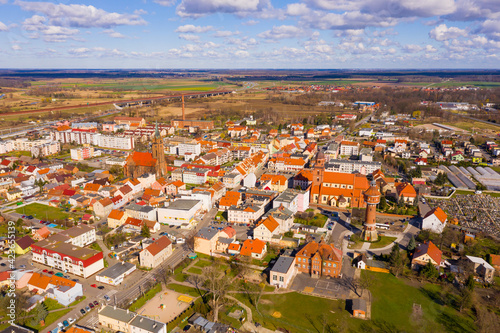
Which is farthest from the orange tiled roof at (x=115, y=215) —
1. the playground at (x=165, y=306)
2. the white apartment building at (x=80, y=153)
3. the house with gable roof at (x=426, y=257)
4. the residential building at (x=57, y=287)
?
the white apartment building at (x=80, y=153)

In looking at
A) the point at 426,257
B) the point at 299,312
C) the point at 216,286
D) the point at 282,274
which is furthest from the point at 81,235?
the point at 426,257

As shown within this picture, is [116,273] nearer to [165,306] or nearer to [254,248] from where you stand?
[165,306]

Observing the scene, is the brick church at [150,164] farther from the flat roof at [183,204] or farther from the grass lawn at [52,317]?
the grass lawn at [52,317]

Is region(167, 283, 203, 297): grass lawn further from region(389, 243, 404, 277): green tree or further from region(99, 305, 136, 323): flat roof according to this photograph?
region(389, 243, 404, 277): green tree

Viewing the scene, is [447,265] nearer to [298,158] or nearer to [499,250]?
[499,250]

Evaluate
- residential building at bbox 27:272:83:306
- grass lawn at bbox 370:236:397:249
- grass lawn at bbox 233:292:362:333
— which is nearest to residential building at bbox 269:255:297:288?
grass lawn at bbox 233:292:362:333

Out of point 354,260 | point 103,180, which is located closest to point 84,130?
point 103,180

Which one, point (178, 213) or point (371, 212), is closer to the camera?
point (371, 212)

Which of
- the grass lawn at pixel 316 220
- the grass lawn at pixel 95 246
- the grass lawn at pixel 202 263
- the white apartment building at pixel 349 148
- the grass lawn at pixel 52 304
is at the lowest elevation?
the grass lawn at pixel 52 304
